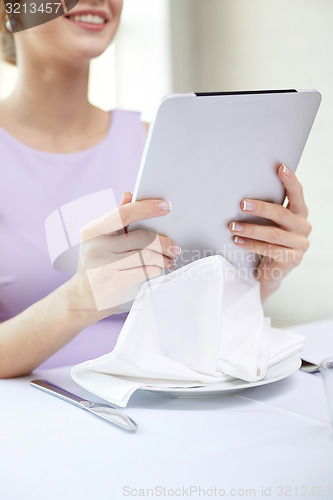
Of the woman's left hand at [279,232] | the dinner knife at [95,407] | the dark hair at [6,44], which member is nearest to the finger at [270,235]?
the woman's left hand at [279,232]

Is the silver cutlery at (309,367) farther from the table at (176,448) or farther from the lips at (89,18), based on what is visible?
the lips at (89,18)

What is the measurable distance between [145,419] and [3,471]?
0.12 meters

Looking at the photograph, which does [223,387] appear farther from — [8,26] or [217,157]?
[8,26]

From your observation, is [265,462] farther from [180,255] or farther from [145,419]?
[180,255]

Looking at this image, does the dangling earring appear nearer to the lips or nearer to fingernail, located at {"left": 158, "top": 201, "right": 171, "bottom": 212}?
the lips

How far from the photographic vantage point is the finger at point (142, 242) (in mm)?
520

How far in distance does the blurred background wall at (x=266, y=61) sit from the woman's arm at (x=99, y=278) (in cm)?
25

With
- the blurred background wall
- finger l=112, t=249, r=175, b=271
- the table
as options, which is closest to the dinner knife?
the table

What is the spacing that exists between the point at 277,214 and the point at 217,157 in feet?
0.34

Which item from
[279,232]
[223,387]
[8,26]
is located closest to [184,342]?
[223,387]

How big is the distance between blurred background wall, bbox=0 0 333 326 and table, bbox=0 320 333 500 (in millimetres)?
331

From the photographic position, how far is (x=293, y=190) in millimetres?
573

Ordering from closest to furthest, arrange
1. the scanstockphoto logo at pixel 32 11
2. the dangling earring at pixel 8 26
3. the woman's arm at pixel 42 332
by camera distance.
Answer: the woman's arm at pixel 42 332, the scanstockphoto logo at pixel 32 11, the dangling earring at pixel 8 26

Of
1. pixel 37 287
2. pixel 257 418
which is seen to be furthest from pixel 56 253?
pixel 257 418
